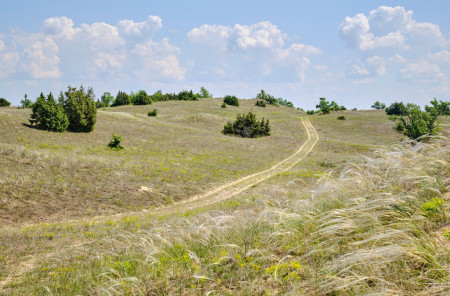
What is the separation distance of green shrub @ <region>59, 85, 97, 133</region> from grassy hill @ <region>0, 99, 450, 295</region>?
4.52 meters

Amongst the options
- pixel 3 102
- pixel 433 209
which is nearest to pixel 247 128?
pixel 433 209

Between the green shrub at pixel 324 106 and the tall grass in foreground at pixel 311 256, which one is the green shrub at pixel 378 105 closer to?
the green shrub at pixel 324 106

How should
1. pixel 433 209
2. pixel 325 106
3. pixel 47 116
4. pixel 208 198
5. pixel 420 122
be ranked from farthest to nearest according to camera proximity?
pixel 325 106
pixel 420 122
pixel 47 116
pixel 208 198
pixel 433 209

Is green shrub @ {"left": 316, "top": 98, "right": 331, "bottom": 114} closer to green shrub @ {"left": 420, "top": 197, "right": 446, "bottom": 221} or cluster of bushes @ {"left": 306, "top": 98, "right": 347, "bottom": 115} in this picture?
cluster of bushes @ {"left": 306, "top": 98, "right": 347, "bottom": 115}

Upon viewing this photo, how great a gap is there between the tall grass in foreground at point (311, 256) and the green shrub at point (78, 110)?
27689 mm

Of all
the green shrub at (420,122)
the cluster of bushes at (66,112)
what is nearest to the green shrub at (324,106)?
the green shrub at (420,122)

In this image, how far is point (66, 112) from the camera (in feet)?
103

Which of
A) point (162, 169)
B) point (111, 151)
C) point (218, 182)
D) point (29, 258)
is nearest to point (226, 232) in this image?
point (29, 258)

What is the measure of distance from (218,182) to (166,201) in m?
5.58

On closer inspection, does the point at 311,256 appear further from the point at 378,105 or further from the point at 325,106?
the point at 378,105

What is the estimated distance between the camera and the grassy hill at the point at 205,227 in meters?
3.66

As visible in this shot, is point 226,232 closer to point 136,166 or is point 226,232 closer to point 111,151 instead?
point 136,166

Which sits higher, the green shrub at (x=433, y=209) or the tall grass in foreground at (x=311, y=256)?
the green shrub at (x=433, y=209)

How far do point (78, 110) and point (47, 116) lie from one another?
3.16m
